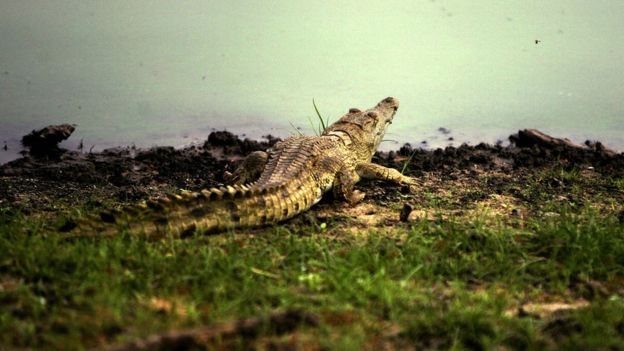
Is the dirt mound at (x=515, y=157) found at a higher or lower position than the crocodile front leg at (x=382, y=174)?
higher

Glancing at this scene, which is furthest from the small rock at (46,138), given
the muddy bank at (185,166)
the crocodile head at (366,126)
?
the crocodile head at (366,126)

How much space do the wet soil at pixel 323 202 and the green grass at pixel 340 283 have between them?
660 mm

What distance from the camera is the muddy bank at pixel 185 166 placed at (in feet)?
18.0

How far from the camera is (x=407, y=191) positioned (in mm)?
5520

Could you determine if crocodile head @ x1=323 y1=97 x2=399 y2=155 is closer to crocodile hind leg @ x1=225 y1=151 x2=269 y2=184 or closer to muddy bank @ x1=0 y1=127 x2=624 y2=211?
muddy bank @ x1=0 y1=127 x2=624 y2=211

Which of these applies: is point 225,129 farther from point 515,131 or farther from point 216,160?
point 515,131

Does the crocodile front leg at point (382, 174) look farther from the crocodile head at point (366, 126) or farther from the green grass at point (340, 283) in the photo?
the green grass at point (340, 283)

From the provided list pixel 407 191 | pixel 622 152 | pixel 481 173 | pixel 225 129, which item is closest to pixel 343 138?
pixel 407 191

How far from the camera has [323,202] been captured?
17.6ft

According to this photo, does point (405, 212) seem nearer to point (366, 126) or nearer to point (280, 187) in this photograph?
point (280, 187)

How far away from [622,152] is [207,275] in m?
5.23

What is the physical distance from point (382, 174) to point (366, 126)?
36.3 inches

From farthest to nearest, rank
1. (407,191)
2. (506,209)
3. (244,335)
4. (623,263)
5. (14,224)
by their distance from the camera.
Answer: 1. (407,191)
2. (506,209)
3. (14,224)
4. (623,263)
5. (244,335)

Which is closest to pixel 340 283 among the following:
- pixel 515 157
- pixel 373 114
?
pixel 373 114
